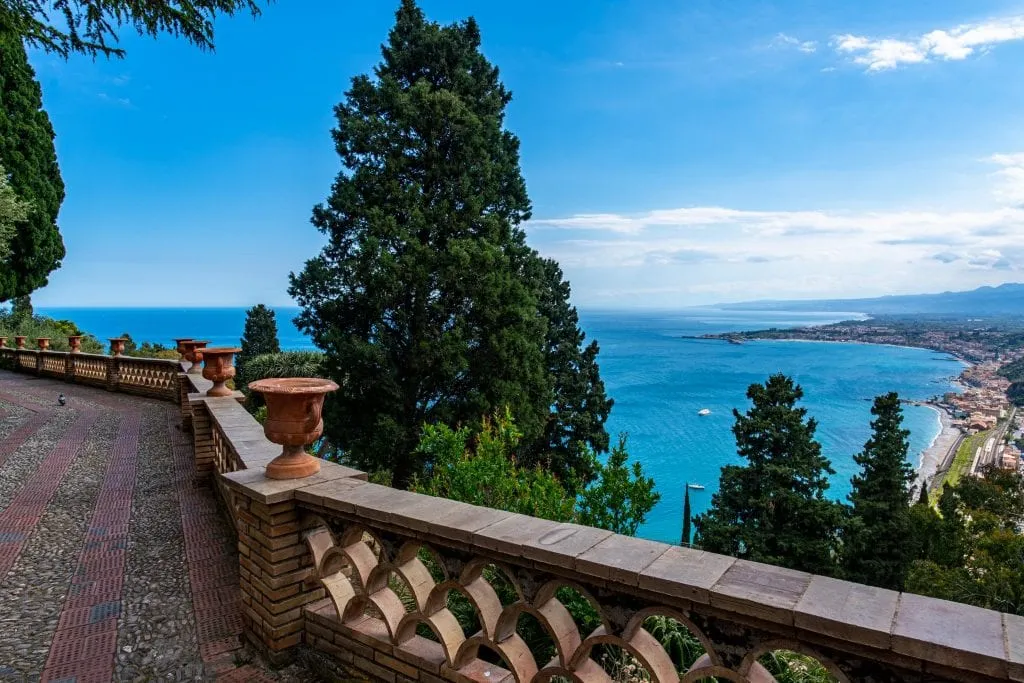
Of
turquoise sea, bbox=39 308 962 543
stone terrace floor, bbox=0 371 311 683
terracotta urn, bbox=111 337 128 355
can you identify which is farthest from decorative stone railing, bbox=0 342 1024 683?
turquoise sea, bbox=39 308 962 543

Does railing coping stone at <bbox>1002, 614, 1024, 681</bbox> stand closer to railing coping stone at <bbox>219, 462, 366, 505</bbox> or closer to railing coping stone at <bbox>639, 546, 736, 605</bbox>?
railing coping stone at <bbox>639, 546, 736, 605</bbox>

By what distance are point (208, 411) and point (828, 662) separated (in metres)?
6.06

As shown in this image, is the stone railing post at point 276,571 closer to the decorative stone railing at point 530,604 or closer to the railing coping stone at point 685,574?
the decorative stone railing at point 530,604

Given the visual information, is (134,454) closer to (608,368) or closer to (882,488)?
(882,488)

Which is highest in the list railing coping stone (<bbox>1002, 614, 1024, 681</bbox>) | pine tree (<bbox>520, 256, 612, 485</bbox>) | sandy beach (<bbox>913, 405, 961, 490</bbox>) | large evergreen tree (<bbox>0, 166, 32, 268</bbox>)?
large evergreen tree (<bbox>0, 166, 32, 268</bbox>)

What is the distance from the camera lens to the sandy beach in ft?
163

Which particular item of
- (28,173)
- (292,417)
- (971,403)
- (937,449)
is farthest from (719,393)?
(292,417)

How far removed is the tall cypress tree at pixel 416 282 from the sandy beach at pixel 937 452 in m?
49.4

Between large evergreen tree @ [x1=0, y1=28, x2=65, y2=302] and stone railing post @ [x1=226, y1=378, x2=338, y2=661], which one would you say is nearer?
stone railing post @ [x1=226, y1=378, x2=338, y2=661]

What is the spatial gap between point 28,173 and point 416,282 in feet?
39.2

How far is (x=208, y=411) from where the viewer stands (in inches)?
232

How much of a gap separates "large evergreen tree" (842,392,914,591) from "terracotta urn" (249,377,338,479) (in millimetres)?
23715

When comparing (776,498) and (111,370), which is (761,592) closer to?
(111,370)

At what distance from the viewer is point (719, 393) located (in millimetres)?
83000
